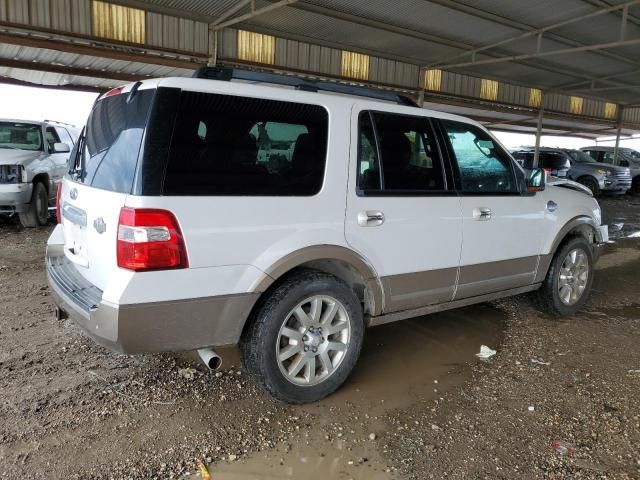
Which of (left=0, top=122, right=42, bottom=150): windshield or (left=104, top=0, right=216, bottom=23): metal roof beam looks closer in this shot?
(left=0, top=122, right=42, bottom=150): windshield

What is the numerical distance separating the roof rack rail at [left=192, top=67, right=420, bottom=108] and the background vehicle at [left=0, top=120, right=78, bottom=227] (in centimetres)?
651

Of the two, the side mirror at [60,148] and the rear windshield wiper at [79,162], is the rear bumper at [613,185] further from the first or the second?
the rear windshield wiper at [79,162]

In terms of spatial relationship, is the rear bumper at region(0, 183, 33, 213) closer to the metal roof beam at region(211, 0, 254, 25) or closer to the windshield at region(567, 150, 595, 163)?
the metal roof beam at region(211, 0, 254, 25)

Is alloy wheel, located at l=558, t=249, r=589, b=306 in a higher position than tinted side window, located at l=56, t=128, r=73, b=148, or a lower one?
lower

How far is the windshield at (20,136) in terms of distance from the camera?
8.88m

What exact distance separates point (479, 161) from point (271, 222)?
6.59 ft

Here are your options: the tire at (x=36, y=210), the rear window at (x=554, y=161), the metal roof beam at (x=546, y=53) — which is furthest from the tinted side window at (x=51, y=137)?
the rear window at (x=554, y=161)

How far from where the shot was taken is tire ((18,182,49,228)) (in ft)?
28.0

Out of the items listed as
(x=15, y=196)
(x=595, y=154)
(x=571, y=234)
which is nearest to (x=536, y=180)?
(x=571, y=234)

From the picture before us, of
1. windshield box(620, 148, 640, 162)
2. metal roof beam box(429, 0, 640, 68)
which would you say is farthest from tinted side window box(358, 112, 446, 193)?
windshield box(620, 148, 640, 162)

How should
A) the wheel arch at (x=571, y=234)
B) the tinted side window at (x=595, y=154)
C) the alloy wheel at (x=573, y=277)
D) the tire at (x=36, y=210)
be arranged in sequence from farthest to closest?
the tinted side window at (x=595, y=154)
the tire at (x=36, y=210)
the alloy wheel at (x=573, y=277)
the wheel arch at (x=571, y=234)

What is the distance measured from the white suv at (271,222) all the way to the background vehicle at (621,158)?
760 inches

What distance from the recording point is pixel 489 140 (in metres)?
4.13

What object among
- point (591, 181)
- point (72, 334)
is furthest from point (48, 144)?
point (591, 181)
